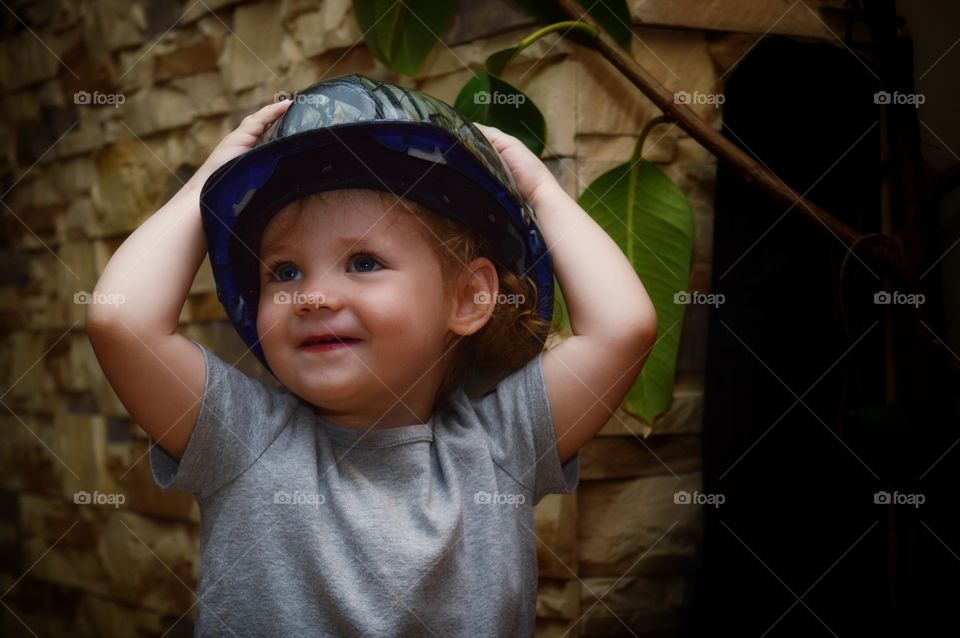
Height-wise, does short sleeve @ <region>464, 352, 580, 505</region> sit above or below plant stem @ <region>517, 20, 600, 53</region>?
below

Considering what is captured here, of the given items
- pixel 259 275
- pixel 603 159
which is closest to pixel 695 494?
pixel 603 159

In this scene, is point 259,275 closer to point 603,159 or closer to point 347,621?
point 347,621

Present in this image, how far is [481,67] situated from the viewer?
1.38 m

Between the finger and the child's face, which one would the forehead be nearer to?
the child's face

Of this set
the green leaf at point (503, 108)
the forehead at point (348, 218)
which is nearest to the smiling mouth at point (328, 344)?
the forehead at point (348, 218)

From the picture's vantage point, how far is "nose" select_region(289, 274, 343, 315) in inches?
35.2

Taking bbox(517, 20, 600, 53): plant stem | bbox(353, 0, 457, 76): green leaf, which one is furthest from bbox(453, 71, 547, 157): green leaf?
bbox(353, 0, 457, 76): green leaf

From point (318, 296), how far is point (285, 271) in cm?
8

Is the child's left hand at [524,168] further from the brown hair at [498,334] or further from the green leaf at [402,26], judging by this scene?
the green leaf at [402,26]

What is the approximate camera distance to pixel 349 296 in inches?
35.6

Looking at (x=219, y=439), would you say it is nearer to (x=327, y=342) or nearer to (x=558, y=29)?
(x=327, y=342)

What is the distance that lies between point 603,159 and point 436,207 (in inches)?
18.0

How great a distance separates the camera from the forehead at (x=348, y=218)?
3.02ft

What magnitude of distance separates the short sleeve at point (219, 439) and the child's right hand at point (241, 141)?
0.20 metres
